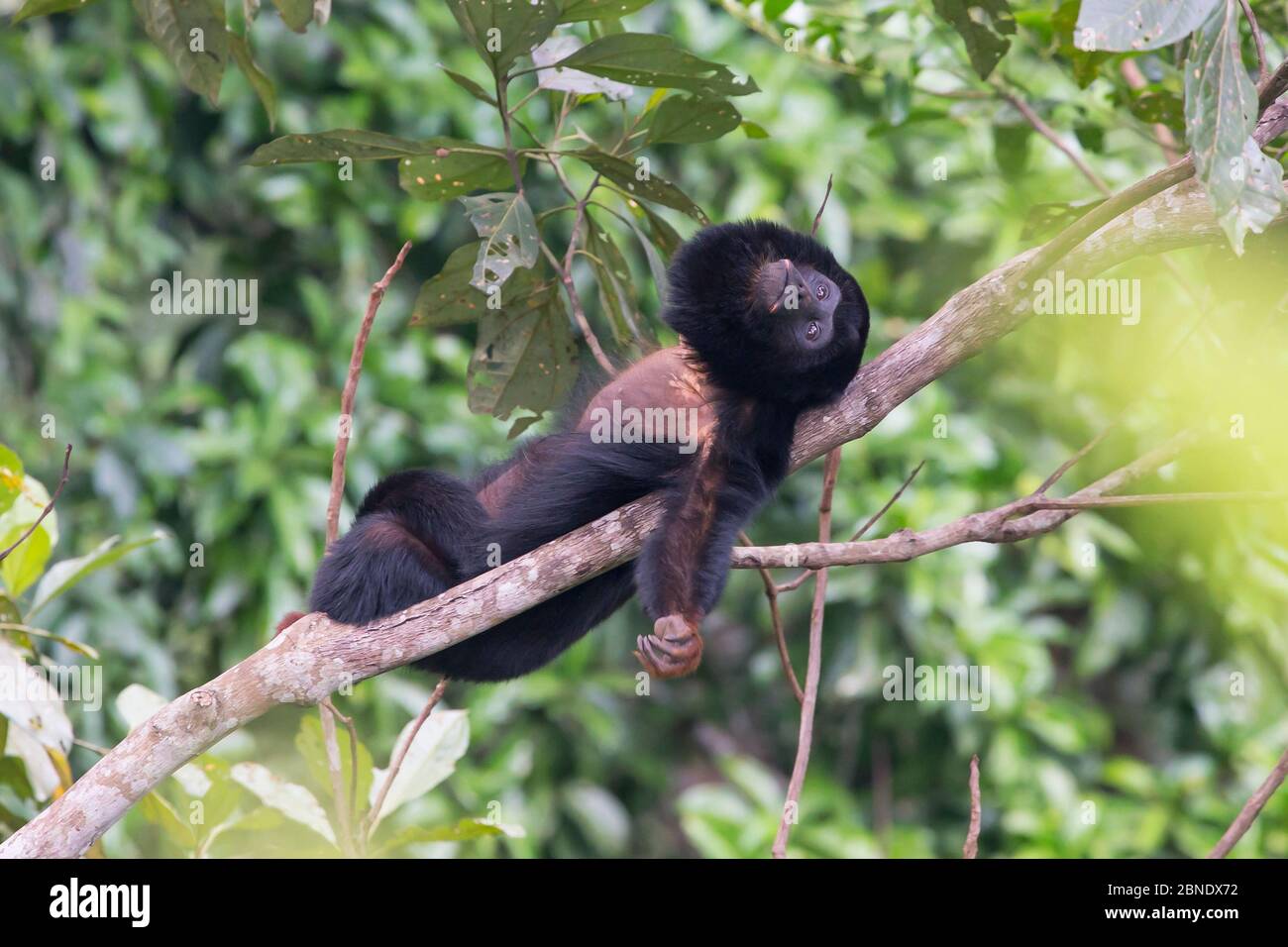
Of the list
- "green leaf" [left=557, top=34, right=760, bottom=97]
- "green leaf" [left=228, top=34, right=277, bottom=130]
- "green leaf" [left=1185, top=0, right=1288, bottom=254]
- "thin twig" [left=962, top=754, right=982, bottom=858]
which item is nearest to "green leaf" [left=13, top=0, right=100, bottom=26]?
"green leaf" [left=228, top=34, right=277, bottom=130]

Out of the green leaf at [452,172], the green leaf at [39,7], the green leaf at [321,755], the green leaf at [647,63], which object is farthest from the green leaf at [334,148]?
the green leaf at [321,755]

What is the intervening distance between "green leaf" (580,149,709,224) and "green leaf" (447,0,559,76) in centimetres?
28

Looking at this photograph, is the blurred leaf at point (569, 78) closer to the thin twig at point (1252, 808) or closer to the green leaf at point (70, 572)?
the green leaf at point (70, 572)

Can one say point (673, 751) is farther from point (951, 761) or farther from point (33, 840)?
point (33, 840)

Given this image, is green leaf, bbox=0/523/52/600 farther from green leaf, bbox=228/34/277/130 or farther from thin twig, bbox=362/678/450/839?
green leaf, bbox=228/34/277/130

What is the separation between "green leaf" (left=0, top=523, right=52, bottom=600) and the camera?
3389 mm

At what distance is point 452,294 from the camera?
3461 mm

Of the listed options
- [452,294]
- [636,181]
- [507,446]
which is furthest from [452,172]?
[507,446]

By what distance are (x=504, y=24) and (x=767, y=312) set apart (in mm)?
1013

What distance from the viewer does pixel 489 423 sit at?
230 inches

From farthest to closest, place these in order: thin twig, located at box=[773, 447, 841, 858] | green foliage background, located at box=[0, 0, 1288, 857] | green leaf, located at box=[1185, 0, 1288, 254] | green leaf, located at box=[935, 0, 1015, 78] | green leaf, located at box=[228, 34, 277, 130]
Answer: green foliage background, located at box=[0, 0, 1288, 857] → green leaf, located at box=[228, 34, 277, 130] → green leaf, located at box=[935, 0, 1015, 78] → thin twig, located at box=[773, 447, 841, 858] → green leaf, located at box=[1185, 0, 1288, 254]

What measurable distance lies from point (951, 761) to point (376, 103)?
428 centimetres

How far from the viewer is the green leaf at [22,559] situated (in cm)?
339

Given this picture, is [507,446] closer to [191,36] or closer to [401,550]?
[401,550]
